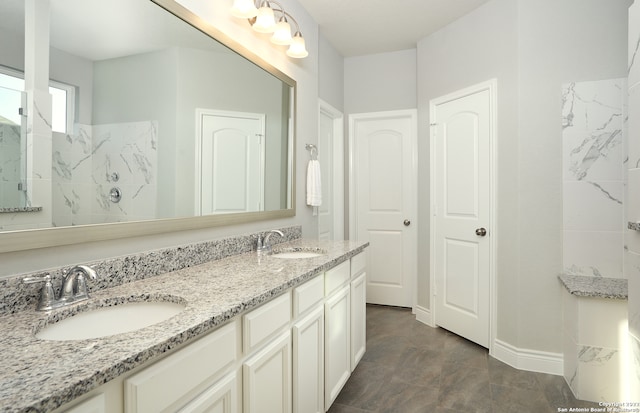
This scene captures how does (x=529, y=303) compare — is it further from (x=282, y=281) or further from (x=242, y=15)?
(x=242, y=15)

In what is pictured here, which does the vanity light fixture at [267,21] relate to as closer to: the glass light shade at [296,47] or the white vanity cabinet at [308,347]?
the glass light shade at [296,47]

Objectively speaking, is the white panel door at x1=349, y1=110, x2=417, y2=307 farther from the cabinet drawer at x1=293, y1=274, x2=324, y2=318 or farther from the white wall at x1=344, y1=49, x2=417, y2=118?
the cabinet drawer at x1=293, y1=274, x2=324, y2=318

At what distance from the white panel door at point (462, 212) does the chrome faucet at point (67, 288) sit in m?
2.62

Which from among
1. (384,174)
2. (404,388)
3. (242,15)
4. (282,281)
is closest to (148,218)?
(282,281)

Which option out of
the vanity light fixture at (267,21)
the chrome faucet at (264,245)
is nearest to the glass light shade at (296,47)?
the vanity light fixture at (267,21)

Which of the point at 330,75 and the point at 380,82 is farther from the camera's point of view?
the point at 380,82

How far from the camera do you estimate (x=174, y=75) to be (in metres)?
1.55

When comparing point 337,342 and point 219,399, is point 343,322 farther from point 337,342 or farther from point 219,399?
point 219,399

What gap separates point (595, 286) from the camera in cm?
214

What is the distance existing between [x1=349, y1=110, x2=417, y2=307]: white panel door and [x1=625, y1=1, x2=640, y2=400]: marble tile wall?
83.2 inches

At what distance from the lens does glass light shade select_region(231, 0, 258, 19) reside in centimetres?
186

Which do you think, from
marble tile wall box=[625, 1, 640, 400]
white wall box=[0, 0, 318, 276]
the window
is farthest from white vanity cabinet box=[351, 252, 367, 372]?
the window

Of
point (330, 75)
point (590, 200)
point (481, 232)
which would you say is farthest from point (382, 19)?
point (590, 200)

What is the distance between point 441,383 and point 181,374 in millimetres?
1931
